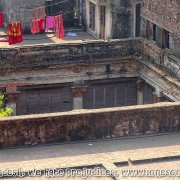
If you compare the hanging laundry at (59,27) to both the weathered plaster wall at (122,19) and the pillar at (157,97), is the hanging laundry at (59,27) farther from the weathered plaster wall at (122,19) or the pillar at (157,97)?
the pillar at (157,97)

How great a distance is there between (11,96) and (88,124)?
9249 mm

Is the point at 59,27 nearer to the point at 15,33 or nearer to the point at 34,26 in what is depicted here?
the point at 34,26

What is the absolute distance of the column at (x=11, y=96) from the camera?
2698cm

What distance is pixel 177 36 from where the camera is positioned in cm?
2420

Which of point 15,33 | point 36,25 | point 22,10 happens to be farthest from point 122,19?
point 22,10

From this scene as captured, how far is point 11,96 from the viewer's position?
2716cm

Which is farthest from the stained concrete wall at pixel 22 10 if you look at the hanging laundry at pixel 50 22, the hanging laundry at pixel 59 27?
the hanging laundry at pixel 59 27

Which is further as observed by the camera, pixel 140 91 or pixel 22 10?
pixel 22 10

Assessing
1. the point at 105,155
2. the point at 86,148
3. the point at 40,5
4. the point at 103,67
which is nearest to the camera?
the point at 105,155

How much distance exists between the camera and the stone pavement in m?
17.0

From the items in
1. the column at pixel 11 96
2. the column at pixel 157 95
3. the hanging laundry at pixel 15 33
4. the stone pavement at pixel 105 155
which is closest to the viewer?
the stone pavement at pixel 105 155

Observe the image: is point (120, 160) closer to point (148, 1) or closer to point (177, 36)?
point (177, 36)

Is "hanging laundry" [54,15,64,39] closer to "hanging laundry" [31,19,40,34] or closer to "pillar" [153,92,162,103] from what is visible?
"hanging laundry" [31,19,40,34]

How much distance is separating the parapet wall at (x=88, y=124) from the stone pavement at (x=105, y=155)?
0.29m
